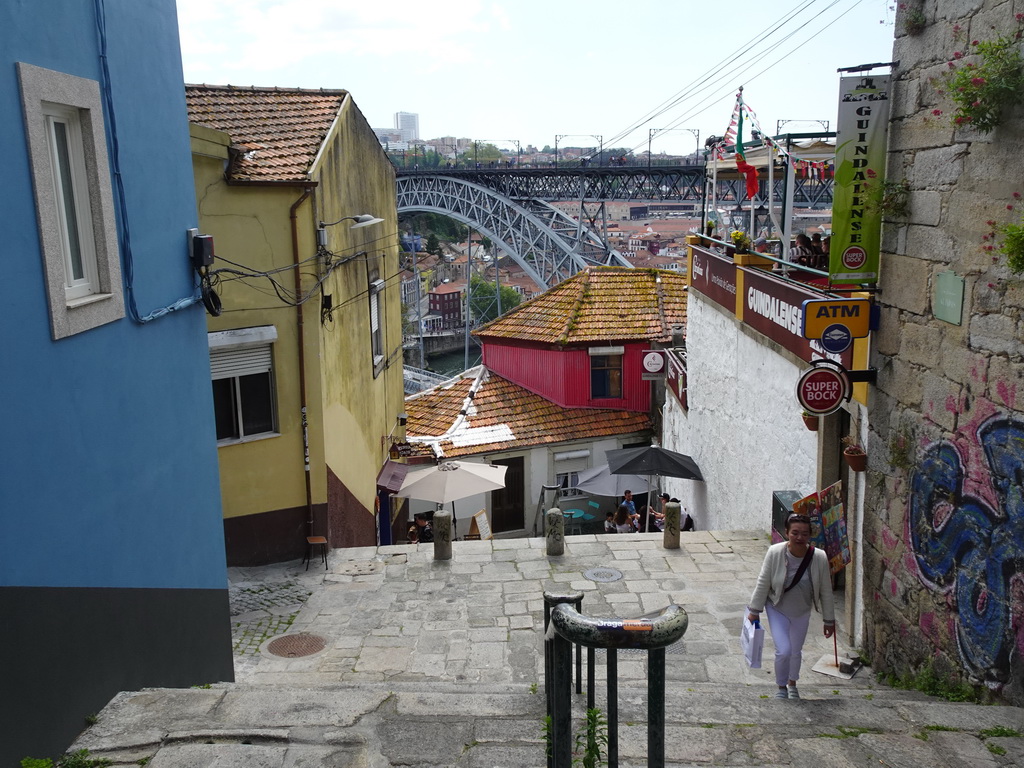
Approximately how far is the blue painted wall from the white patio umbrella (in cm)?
580

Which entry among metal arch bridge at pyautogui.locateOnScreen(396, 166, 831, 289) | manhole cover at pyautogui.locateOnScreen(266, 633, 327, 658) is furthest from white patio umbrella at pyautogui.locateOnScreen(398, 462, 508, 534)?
metal arch bridge at pyautogui.locateOnScreen(396, 166, 831, 289)

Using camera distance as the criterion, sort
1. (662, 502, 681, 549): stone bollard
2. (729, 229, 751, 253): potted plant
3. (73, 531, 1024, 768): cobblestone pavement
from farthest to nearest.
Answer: (729, 229, 751, 253): potted plant, (662, 502, 681, 549): stone bollard, (73, 531, 1024, 768): cobblestone pavement

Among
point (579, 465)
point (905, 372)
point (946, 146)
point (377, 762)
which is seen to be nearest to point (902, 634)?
point (905, 372)

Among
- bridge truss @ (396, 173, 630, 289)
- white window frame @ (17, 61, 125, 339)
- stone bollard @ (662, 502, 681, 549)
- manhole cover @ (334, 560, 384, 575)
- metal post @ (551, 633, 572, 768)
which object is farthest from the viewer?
bridge truss @ (396, 173, 630, 289)

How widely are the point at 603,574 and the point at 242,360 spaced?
15.6 feet

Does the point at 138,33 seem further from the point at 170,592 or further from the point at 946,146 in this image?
the point at 946,146

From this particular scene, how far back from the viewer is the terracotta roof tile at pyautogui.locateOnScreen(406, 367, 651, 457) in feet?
62.5

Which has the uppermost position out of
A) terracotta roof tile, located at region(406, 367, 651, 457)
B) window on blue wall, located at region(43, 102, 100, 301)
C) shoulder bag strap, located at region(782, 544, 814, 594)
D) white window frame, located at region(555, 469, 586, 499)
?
window on blue wall, located at region(43, 102, 100, 301)

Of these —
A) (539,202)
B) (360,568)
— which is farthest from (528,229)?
(360,568)

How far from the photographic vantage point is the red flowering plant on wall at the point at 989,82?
4.76m

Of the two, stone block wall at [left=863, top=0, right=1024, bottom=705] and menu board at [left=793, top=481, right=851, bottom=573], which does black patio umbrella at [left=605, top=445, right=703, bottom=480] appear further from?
stone block wall at [left=863, top=0, right=1024, bottom=705]

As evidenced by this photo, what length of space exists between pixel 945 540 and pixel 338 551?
7.47 m

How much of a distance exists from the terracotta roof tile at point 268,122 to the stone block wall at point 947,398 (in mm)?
6572

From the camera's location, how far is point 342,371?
12.0 meters
